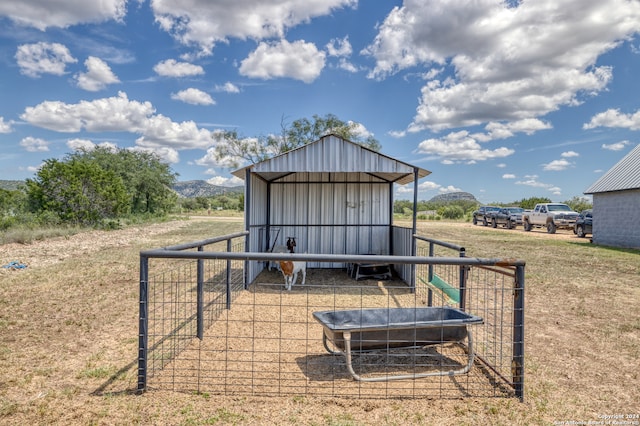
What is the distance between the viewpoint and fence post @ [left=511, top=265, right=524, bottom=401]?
11.4ft

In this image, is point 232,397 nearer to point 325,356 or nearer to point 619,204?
point 325,356

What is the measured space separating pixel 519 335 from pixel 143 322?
3193mm

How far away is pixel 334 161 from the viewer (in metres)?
8.59

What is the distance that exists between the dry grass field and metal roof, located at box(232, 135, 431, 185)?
142 inches

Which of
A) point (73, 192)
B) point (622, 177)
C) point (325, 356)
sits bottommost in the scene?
point (325, 356)

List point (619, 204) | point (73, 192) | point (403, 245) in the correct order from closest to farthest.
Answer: point (403, 245), point (619, 204), point (73, 192)

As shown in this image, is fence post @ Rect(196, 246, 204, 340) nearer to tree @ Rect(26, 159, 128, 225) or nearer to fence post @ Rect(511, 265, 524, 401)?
fence post @ Rect(511, 265, 524, 401)

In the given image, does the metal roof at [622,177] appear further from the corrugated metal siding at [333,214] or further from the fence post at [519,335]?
the fence post at [519,335]

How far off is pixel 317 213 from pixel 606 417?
809 cm

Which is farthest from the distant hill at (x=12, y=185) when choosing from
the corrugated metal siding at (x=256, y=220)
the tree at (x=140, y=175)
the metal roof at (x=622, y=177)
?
the metal roof at (x=622, y=177)

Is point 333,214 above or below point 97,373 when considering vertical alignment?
above

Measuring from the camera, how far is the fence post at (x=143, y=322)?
3.37 m

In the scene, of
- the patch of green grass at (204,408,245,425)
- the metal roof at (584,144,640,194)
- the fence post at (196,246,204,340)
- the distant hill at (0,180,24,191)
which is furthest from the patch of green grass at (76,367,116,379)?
the distant hill at (0,180,24,191)

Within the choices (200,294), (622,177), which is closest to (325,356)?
(200,294)
